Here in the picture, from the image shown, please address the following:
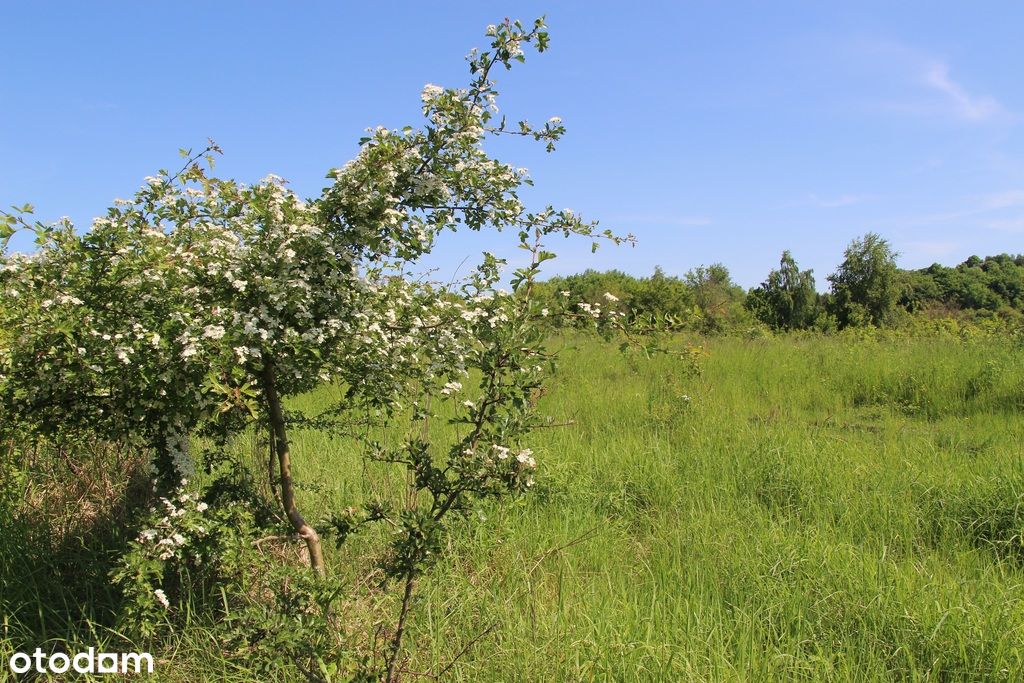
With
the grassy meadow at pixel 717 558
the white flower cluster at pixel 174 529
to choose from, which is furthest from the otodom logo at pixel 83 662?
the white flower cluster at pixel 174 529

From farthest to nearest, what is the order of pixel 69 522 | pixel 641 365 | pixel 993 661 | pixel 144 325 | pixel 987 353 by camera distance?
pixel 641 365 < pixel 987 353 < pixel 69 522 < pixel 993 661 < pixel 144 325

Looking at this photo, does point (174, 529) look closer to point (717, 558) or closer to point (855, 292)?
point (717, 558)

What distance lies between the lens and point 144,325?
2170mm

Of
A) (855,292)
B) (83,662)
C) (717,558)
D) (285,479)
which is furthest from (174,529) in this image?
(855,292)

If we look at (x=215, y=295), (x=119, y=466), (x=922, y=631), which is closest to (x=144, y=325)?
(x=215, y=295)

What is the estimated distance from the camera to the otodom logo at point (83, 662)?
2559 mm

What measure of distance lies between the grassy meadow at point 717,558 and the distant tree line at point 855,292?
997cm

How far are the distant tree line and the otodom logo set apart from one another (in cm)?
1373

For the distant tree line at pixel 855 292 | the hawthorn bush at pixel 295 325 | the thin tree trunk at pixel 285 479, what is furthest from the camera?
the distant tree line at pixel 855 292

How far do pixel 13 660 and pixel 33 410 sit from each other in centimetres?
103

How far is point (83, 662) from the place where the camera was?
2672 mm

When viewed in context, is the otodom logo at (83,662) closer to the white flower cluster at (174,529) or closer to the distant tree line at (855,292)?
the white flower cluster at (174,529)

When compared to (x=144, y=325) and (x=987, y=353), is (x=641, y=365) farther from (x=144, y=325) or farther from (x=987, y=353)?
(x=144, y=325)

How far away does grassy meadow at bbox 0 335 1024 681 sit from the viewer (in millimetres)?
2529
